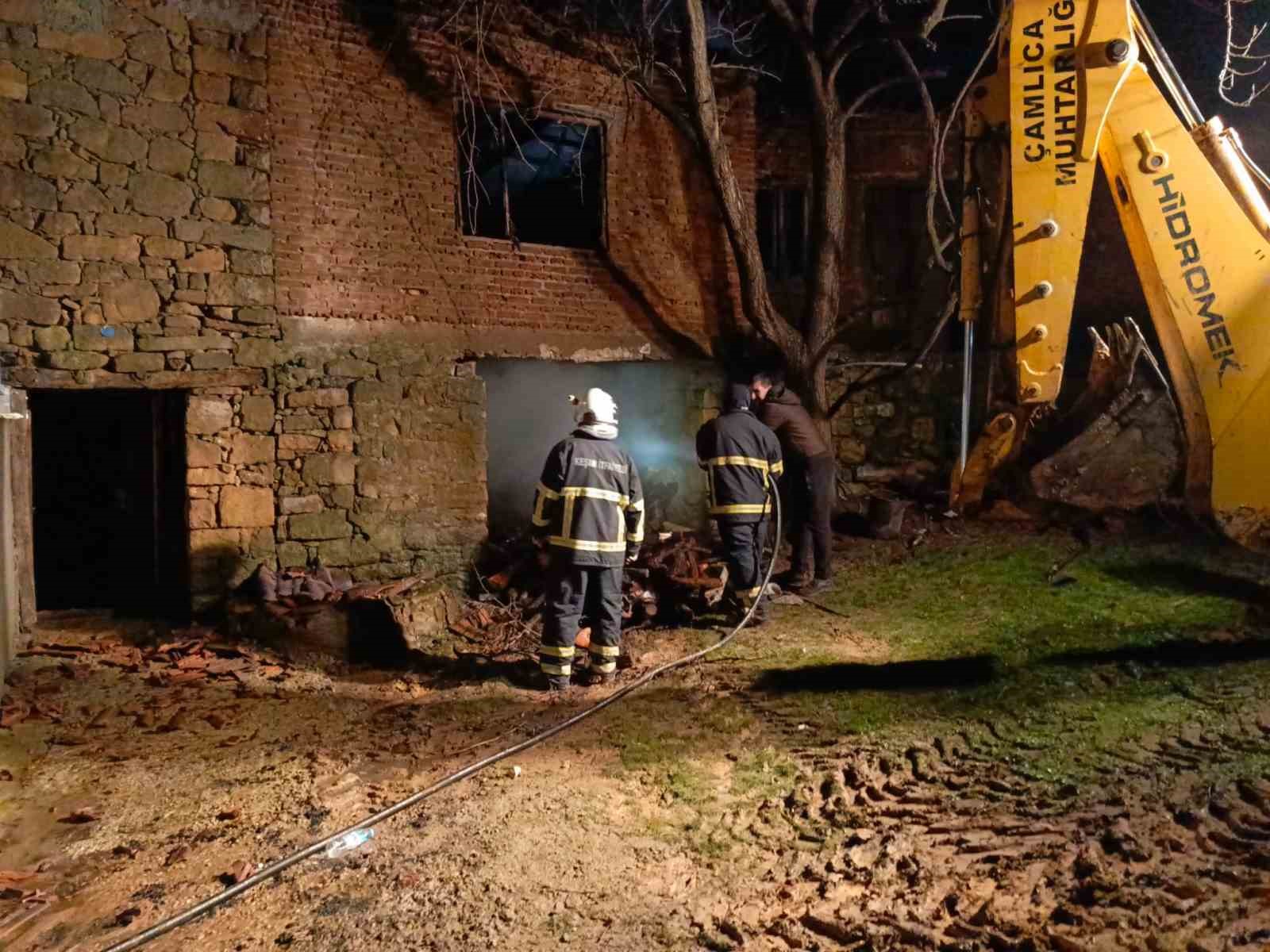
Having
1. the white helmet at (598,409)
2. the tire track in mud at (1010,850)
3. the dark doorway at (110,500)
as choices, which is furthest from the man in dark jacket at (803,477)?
the dark doorway at (110,500)

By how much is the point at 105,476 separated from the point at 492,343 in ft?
13.7

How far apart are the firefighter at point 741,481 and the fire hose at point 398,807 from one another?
36 centimetres

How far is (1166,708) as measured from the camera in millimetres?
4430

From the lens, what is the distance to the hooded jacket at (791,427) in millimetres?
7594

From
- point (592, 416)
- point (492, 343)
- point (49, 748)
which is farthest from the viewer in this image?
point (492, 343)

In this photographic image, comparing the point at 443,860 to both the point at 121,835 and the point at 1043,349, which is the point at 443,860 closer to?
the point at 121,835

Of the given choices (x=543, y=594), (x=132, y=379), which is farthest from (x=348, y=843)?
(x=132, y=379)

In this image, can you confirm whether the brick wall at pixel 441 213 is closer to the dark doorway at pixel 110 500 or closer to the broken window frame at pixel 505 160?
the broken window frame at pixel 505 160

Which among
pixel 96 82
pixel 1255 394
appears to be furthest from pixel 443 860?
pixel 96 82

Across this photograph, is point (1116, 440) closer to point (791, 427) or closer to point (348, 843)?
point (791, 427)

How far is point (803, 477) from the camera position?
25.1 feet

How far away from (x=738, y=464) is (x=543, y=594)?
2.11 m

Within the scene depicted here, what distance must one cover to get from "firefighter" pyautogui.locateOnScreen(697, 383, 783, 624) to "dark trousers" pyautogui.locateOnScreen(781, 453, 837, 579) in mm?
767

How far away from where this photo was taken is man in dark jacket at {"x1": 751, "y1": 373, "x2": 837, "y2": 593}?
300 inches
